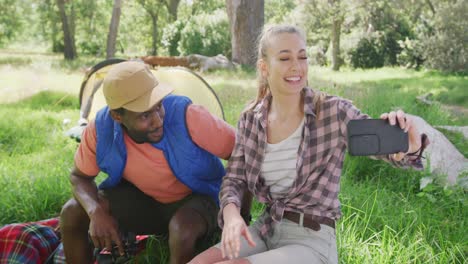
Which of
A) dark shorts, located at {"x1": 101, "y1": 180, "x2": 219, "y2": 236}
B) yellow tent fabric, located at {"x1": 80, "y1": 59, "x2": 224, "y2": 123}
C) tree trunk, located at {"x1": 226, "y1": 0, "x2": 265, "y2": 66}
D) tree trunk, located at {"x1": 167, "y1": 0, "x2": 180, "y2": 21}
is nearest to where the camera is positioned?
dark shorts, located at {"x1": 101, "y1": 180, "x2": 219, "y2": 236}

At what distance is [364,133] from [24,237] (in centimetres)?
187

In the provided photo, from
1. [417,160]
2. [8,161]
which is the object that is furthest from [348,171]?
[8,161]

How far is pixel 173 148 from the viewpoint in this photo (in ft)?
6.84

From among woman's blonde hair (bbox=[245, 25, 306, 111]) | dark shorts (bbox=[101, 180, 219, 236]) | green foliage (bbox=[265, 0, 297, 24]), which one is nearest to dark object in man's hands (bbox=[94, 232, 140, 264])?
dark shorts (bbox=[101, 180, 219, 236])

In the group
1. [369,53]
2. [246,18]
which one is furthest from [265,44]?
[369,53]

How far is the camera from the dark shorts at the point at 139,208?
85.9 inches

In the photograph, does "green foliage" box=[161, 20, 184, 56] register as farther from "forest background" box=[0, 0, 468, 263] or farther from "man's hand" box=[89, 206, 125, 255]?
"man's hand" box=[89, 206, 125, 255]

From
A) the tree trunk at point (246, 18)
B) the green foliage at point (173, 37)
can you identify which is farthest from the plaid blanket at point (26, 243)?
the green foliage at point (173, 37)

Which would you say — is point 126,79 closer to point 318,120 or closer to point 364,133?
point 318,120

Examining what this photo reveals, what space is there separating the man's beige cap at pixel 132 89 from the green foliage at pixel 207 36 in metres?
16.3

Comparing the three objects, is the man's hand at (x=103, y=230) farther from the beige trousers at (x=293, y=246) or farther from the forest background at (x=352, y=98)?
the beige trousers at (x=293, y=246)

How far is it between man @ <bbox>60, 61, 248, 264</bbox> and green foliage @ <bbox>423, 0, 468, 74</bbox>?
12595 millimetres

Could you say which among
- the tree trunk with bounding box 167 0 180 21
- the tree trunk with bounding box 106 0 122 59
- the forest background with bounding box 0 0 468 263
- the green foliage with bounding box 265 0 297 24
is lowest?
the forest background with bounding box 0 0 468 263

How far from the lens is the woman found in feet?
5.80
